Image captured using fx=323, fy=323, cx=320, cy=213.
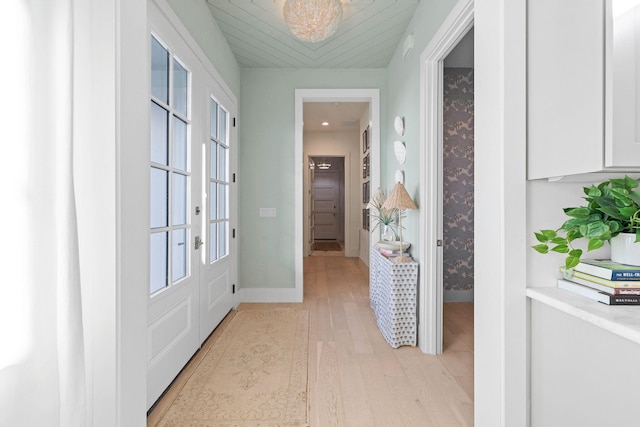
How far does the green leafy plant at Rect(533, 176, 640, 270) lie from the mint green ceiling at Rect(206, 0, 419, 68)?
2.26 meters

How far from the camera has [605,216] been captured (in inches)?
37.8

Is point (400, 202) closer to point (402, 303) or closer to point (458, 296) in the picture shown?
point (402, 303)

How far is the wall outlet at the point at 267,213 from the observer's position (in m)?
3.74

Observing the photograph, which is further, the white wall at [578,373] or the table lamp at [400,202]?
the table lamp at [400,202]

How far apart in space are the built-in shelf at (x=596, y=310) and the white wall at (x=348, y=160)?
5.86 m

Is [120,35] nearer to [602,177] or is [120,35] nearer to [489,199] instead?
[489,199]

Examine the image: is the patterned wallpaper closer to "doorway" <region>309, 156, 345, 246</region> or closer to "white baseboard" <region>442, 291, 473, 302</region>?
"white baseboard" <region>442, 291, 473, 302</region>

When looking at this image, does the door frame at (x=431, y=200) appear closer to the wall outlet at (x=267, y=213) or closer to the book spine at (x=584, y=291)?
the book spine at (x=584, y=291)

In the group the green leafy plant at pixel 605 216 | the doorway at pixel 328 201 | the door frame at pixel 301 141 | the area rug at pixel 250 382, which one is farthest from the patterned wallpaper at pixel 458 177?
the doorway at pixel 328 201

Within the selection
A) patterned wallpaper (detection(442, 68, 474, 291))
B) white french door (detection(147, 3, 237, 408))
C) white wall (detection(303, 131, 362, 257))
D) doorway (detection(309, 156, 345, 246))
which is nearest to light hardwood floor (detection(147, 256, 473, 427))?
white french door (detection(147, 3, 237, 408))

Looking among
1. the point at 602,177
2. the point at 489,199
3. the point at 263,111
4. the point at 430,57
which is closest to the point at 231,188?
the point at 263,111

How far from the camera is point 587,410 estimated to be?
94 centimetres

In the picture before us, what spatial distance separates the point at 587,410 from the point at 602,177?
698 millimetres

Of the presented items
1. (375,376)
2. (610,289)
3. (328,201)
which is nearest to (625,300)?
(610,289)
